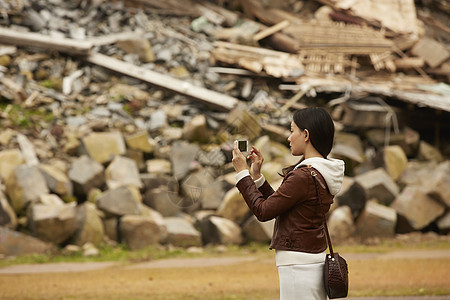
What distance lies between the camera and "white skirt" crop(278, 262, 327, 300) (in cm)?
277

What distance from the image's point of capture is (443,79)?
14492 millimetres

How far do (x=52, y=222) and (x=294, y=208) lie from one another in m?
6.73

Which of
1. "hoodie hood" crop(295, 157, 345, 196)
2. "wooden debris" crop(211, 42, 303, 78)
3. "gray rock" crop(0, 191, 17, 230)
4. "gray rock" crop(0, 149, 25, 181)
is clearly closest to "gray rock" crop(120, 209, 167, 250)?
"gray rock" crop(0, 191, 17, 230)

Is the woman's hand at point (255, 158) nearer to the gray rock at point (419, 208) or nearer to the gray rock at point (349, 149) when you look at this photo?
the gray rock at point (419, 208)

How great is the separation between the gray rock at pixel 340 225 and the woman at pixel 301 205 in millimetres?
7200

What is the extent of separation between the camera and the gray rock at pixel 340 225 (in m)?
9.86

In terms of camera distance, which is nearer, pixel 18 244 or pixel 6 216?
pixel 18 244

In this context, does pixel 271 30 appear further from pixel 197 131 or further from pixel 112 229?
pixel 112 229

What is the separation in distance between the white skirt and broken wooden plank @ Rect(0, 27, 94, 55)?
11.5m

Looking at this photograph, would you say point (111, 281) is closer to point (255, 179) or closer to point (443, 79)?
point (255, 179)

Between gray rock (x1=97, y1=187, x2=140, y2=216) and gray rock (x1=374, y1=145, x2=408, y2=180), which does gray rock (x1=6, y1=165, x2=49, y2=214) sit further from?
gray rock (x1=374, y1=145, x2=408, y2=180)

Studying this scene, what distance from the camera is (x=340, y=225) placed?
9.88 m

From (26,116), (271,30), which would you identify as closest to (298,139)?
(26,116)

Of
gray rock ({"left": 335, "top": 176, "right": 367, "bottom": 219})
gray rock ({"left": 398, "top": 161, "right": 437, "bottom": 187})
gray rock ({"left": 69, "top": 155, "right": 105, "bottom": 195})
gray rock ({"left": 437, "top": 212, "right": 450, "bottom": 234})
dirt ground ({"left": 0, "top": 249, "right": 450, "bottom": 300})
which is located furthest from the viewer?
gray rock ({"left": 398, "top": 161, "right": 437, "bottom": 187})
